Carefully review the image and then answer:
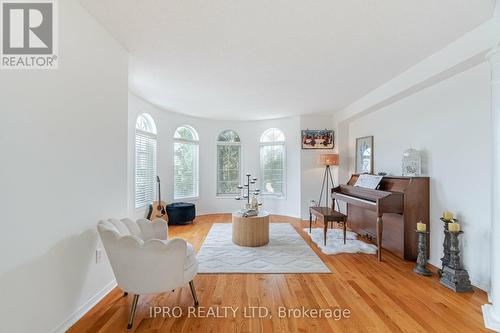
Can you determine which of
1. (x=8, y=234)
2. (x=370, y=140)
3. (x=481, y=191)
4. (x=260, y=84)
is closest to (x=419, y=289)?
(x=481, y=191)

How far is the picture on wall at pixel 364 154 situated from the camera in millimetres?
4407

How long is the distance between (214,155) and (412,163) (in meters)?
4.57

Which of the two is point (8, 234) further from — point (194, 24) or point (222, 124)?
point (222, 124)

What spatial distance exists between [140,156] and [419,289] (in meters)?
4.77

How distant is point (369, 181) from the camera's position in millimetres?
3787

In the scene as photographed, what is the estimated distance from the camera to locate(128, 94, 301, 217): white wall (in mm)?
5391

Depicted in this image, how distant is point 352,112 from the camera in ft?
15.5

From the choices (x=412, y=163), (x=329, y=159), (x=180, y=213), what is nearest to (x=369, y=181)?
(x=412, y=163)

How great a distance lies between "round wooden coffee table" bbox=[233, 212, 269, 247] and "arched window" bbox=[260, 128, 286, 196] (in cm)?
253

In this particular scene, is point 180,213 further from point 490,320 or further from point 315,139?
point 490,320

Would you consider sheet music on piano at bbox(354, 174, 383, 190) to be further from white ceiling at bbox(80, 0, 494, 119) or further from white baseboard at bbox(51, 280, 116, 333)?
white baseboard at bbox(51, 280, 116, 333)

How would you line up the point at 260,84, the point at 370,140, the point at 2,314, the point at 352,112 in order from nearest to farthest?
1. the point at 2,314
2. the point at 260,84
3. the point at 370,140
4. the point at 352,112

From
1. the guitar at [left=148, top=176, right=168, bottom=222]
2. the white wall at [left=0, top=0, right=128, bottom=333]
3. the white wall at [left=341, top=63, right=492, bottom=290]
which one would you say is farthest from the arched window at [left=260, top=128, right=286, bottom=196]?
the white wall at [left=0, top=0, right=128, bottom=333]

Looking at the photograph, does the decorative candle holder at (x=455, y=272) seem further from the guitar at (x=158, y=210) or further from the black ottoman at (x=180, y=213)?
the guitar at (x=158, y=210)
